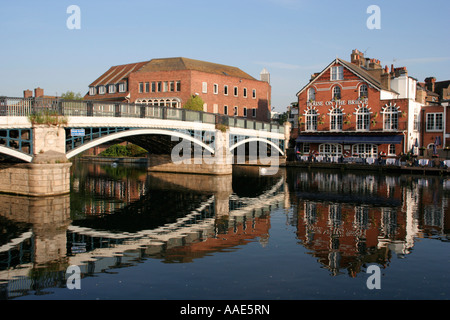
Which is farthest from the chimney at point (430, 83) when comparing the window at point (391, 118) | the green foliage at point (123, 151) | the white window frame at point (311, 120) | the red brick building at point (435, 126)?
the green foliage at point (123, 151)

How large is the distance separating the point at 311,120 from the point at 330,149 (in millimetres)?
4716

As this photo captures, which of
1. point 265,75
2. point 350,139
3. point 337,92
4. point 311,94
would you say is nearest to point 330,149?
point 350,139

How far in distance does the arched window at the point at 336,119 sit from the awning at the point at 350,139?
4.33ft

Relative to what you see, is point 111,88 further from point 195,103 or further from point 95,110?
point 95,110

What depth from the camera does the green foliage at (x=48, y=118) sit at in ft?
82.2

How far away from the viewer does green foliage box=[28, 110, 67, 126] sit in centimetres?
2505

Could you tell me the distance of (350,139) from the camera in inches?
2111

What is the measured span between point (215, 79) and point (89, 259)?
55463 mm

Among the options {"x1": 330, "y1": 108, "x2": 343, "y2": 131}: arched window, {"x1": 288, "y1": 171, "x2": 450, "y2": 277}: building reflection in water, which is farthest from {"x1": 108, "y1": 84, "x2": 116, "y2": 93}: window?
{"x1": 288, "y1": 171, "x2": 450, "y2": 277}: building reflection in water

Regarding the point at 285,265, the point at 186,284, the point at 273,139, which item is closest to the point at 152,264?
the point at 186,284

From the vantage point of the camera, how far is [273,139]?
184ft

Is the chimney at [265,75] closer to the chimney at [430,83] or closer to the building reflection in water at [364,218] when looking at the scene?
the chimney at [430,83]

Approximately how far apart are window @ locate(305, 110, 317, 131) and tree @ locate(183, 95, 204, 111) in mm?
14748

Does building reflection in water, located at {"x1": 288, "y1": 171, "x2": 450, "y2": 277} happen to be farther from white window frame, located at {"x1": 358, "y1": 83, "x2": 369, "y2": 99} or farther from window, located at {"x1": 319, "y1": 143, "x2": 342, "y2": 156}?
window, located at {"x1": 319, "y1": 143, "x2": 342, "y2": 156}
